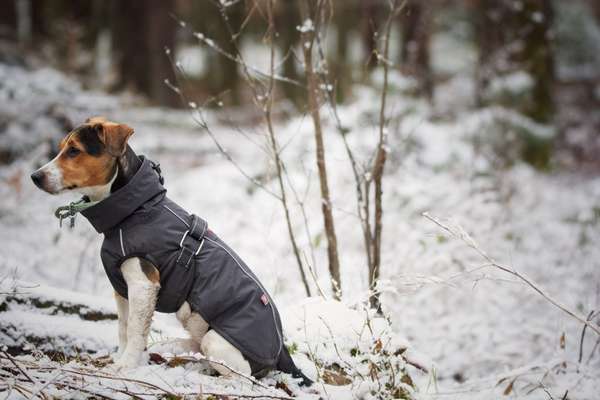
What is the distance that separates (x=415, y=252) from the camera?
5.81m

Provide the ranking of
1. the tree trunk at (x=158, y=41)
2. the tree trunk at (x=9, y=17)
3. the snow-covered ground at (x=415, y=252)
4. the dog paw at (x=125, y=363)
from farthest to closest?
the tree trunk at (x=158, y=41)
the tree trunk at (x=9, y=17)
the snow-covered ground at (x=415, y=252)
the dog paw at (x=125, y=363)

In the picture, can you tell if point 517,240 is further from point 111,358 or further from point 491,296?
point 111,358

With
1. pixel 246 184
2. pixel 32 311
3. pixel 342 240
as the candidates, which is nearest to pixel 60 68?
pixel 246 184

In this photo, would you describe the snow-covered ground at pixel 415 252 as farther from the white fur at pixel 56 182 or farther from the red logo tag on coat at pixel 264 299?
the white fur at pixel 56 182

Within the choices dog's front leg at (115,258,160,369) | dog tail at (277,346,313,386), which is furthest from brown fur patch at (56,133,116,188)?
dog tail at (277,346,313,386)

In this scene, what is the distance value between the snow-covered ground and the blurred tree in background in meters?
0.90

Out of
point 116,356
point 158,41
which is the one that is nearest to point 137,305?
point 116,356

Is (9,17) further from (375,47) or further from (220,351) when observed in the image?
(220,351)

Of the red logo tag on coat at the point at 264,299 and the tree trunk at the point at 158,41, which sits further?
the tree trunk at the point at 158,41

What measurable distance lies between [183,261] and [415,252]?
3.55 m

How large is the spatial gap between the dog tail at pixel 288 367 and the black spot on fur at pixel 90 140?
156 centimetres

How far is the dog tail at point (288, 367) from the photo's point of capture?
10.2ft

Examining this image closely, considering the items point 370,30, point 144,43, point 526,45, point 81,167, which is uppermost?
point 144,43

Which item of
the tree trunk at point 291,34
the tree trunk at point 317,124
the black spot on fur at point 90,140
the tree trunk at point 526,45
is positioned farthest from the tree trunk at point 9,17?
the black spot on fur at point 90,140
